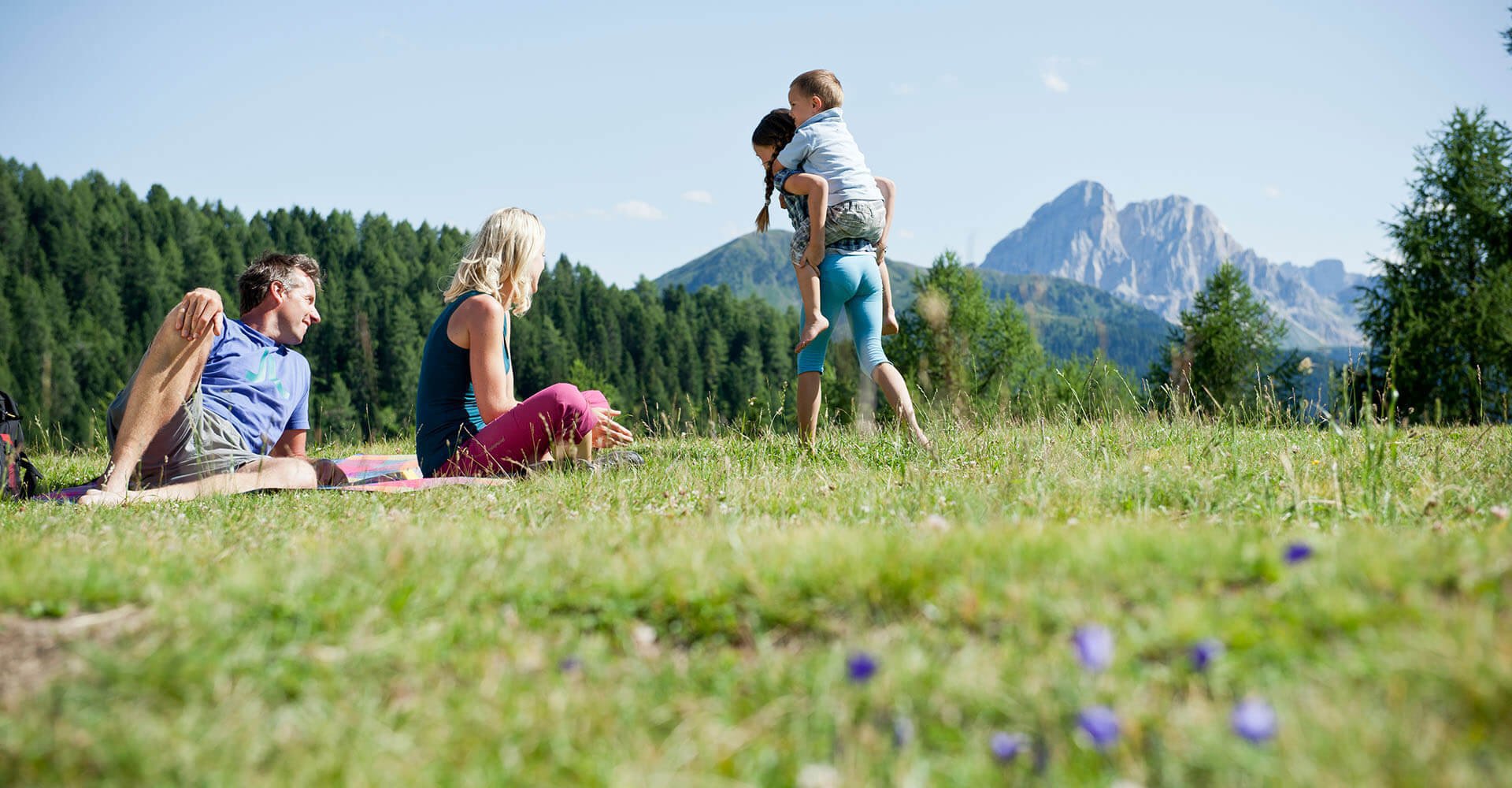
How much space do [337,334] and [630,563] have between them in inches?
4499

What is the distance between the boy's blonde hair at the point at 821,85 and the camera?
6910 mm

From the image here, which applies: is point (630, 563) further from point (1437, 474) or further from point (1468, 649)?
point (1437, 474)

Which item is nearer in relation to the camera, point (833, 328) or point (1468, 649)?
point (1468, 649)

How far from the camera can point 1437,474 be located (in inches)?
188

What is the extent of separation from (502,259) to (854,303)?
8.85 ft

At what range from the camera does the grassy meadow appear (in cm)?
174

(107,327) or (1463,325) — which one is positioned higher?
(107,327)

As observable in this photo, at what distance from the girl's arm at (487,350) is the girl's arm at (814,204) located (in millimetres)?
2339

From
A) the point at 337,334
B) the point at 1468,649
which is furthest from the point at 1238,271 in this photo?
the point at 337,334

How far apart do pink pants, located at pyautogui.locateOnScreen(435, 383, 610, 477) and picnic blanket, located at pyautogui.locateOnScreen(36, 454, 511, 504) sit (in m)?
0.27

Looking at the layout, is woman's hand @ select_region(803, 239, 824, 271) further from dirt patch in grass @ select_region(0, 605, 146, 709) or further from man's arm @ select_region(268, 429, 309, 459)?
dirt patch in grass @ select_region(0, 605, 146, 709)

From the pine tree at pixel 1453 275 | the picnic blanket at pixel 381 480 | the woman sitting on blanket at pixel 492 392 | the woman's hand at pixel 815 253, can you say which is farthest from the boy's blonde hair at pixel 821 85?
the pine tree at pixel 1453 275

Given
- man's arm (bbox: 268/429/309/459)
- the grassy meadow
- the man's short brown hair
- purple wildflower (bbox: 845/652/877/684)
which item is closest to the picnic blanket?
man's arm (bbox: 268/429/309/459)

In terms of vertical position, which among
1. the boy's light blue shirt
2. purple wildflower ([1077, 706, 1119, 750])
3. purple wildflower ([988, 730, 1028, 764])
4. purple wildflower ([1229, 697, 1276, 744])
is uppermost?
the boy's light blue shirt
